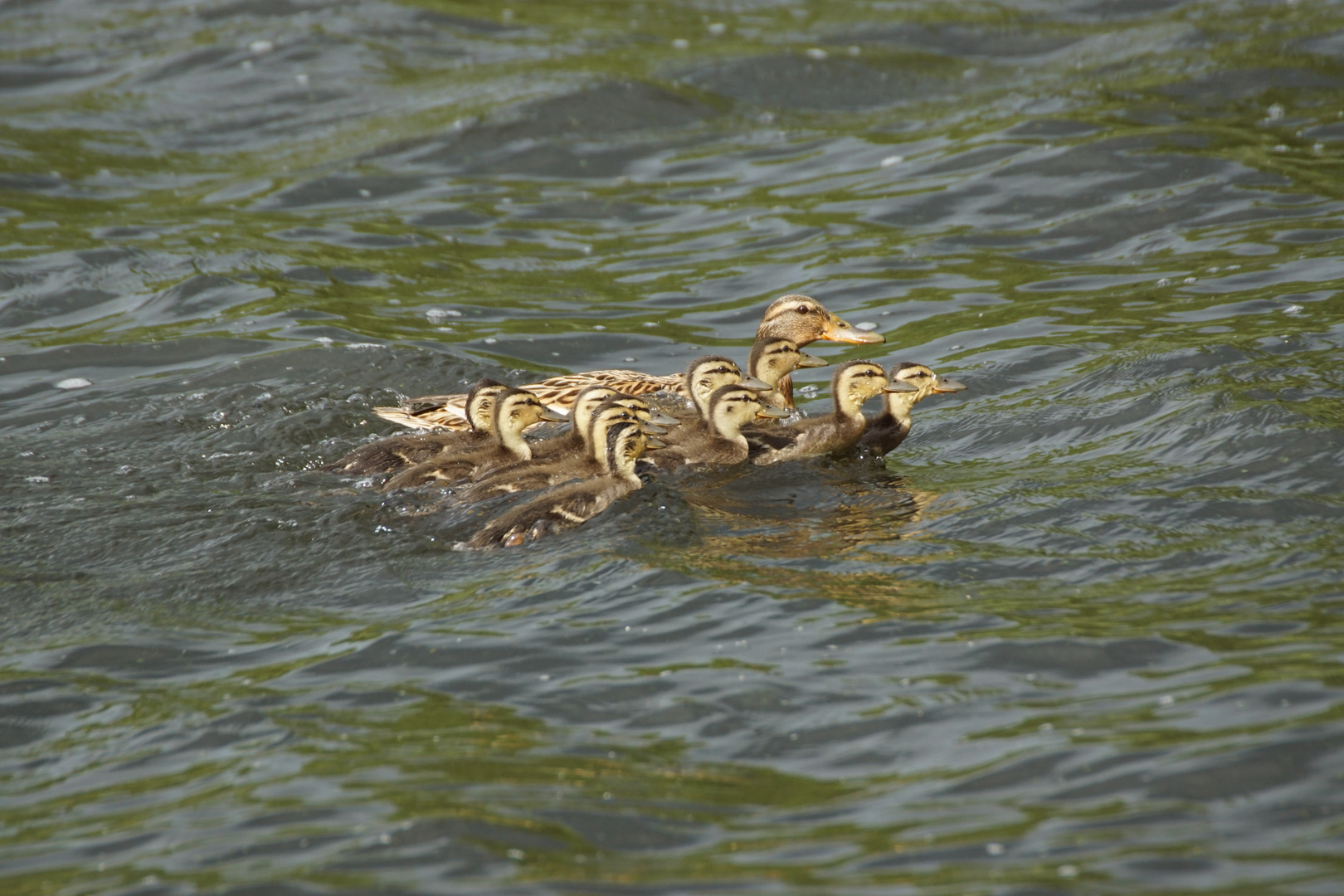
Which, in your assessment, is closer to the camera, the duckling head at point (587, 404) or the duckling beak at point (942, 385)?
the duckling head at point (587, 404)

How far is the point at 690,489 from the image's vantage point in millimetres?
7785

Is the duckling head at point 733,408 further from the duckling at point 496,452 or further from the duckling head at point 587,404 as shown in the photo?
the duckling at point 496,452

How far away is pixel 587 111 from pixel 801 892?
12.0 metres

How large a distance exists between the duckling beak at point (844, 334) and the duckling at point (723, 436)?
1.31m

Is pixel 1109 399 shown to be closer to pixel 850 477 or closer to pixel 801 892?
pixel 850 477

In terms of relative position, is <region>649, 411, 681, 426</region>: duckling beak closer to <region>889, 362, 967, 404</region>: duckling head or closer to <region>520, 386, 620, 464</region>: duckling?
<region>520, 386, 620, 464</region>: duckling

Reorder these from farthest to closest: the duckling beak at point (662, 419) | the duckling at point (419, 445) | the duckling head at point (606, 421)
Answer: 1. the duckling beak at point (662, 419)
2. the duckling at point (419, 445)
3. the duckling head at point (606, 421)

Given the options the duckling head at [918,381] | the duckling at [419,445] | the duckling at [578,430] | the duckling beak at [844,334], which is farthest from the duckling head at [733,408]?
the duckling beak at [844,334]

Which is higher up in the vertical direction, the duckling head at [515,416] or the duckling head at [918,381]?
the duckling head at [515,416]

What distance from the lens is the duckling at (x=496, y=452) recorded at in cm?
749

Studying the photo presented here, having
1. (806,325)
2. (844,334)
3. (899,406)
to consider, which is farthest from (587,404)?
(844,334)

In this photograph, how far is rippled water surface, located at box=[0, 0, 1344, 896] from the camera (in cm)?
455

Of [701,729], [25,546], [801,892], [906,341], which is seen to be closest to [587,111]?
[906,341]

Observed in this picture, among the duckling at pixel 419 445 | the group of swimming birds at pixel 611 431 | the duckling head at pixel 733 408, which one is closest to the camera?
the group of swimming birds at pixel 611 431
